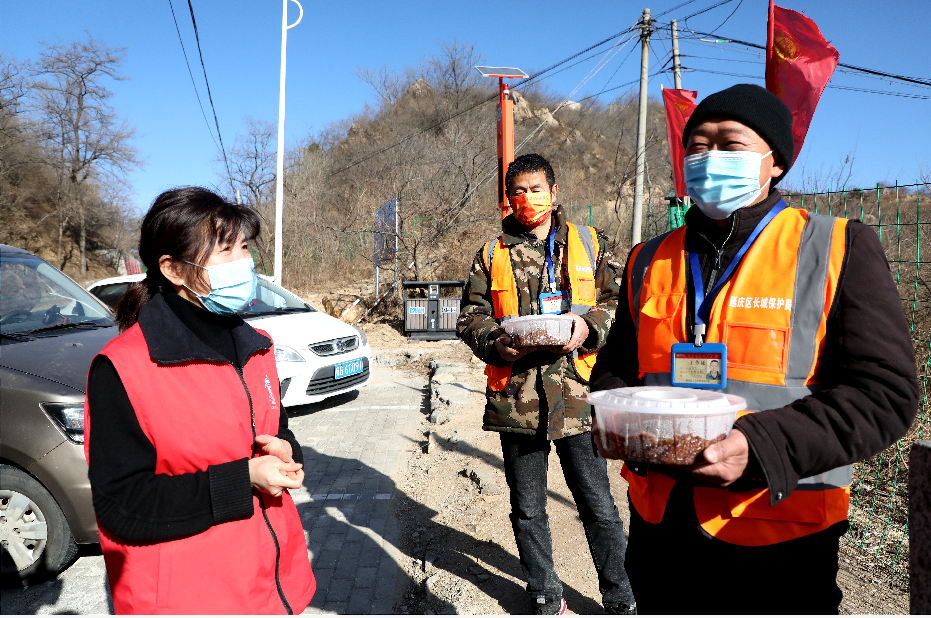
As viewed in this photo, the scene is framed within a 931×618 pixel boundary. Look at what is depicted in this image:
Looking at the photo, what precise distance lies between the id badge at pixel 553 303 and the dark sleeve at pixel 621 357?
0.92 meters

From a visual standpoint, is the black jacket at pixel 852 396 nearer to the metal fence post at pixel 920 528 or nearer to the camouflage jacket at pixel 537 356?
the metal fence post at pixel 920 528

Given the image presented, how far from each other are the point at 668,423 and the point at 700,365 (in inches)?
10.9

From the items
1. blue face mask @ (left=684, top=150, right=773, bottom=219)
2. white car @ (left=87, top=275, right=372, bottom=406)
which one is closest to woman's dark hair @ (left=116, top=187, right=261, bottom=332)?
blue face mask @ (left=684, top=150, right=773, bottom=219)

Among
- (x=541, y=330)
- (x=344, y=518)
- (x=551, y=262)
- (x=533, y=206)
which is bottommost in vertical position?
(x=344, y=518)

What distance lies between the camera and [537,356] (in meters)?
2.96

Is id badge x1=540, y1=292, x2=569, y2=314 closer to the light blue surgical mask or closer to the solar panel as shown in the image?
the light blue surgical mask

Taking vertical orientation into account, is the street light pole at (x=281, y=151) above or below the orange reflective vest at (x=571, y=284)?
above

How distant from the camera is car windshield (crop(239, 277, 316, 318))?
7.69m

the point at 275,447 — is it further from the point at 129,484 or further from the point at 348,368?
the point at 348,368

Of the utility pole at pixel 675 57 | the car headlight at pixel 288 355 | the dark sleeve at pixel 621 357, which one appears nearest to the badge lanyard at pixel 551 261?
the dark sleeve at pixel 621 357

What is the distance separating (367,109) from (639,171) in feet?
118

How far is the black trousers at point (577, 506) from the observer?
2.88 metres

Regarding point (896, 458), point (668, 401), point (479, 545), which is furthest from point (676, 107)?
point (668, 401)

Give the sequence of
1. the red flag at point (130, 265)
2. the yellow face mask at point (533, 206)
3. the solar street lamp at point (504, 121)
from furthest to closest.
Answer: the red flag at point (130, 265)
the solar street lamp at point (504, 121)
the yellow face mask at point (533, 206)
